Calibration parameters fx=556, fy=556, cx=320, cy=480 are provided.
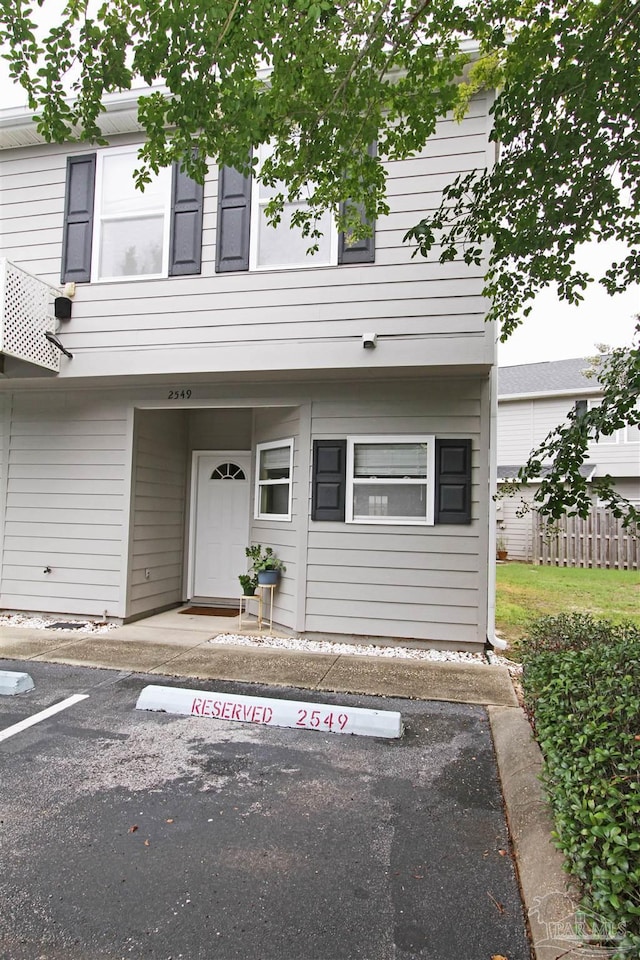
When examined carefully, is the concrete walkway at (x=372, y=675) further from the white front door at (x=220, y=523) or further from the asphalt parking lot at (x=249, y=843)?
the white front door at (x=220, y=523)

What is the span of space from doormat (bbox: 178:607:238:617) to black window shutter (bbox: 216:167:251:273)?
424 cm

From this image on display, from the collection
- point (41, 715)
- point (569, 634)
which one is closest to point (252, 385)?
point (41, 715)

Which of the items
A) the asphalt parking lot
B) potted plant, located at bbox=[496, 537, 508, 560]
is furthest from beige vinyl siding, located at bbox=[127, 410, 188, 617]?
potted plant, located at bbox=[496, 537, 508, 560]

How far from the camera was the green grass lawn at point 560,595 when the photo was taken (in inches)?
283

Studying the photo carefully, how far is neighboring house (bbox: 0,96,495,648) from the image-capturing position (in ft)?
18.5

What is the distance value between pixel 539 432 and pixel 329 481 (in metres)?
14.2

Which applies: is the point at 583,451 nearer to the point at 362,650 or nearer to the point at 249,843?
the point at 249,843

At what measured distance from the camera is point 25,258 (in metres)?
6.73

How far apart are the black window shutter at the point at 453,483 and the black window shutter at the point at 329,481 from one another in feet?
3.31

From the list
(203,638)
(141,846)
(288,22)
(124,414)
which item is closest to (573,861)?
(141,846)

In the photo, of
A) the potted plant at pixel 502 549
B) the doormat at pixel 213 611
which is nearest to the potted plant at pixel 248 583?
the doormat at pixel 213 611

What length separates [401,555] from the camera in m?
5.80

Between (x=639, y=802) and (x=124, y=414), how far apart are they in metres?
6.28

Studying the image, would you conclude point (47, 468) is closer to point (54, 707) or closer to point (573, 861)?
point (54, 707)
